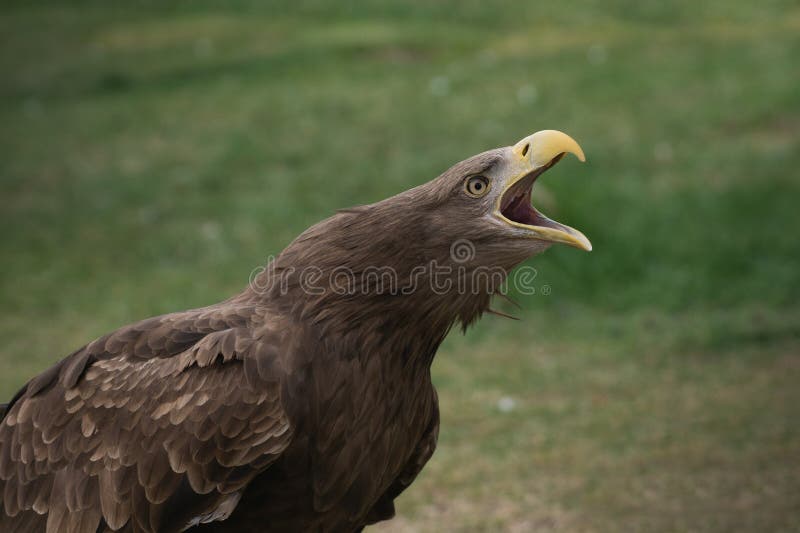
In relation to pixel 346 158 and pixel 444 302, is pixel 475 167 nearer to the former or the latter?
pixel 444 302

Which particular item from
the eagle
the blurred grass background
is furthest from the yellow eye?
the blurred grass background

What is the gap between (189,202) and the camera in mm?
10328

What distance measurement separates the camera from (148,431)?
312cm

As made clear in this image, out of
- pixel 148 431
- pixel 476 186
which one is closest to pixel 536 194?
pixel 476 186

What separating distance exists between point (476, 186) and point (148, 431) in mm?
1155

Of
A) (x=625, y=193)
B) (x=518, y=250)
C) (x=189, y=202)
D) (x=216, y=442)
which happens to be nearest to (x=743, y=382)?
(x=625, y=193)

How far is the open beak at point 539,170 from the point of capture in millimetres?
3154

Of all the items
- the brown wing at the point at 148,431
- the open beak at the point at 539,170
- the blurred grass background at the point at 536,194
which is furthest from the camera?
the blurred grass background at the point at 536,194

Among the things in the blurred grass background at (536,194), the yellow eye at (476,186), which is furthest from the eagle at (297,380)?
the blurred grass background at (536,194)

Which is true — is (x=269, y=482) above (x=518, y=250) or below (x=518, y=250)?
below

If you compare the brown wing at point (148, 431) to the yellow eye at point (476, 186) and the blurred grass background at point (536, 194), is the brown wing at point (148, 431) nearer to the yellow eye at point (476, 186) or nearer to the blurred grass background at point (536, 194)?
the yellow eye at point (476, 186)

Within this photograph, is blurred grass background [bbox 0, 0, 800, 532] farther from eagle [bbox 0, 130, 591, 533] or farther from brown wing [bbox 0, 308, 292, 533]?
brown wing [bbox 0, 308, 292, 533]

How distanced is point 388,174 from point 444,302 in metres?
6.95

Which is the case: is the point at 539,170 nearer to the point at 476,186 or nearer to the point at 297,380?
the point at 476,186
